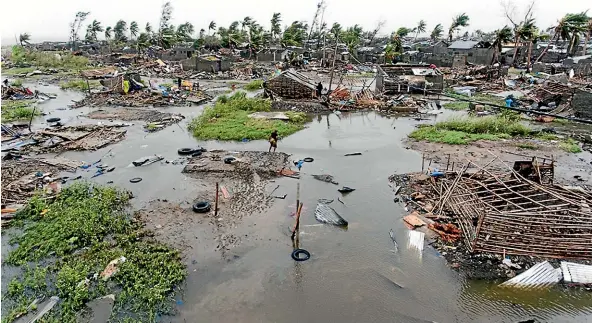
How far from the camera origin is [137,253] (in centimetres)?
910

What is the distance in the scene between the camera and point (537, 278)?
8.34 meters

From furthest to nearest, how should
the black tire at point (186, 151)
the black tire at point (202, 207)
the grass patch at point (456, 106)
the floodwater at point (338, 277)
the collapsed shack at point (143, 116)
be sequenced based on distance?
the grass patch at point (456, 106), the collapsed shack at point (143, 116), the black tire at point (186, 151), the black tire at point (202, 207), the floodwater at point (338, 277)

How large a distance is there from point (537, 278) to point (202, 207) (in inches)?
338

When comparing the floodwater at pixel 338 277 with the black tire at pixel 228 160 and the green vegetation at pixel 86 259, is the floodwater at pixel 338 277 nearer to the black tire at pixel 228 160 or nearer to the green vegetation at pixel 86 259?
the green vegetation at pixel 86 259

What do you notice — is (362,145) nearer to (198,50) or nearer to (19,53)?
(198,50)

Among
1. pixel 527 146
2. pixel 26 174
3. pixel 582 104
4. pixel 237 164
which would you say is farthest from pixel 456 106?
pixel 26 174

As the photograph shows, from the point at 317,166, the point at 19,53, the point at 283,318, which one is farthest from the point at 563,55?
the point at 19,53

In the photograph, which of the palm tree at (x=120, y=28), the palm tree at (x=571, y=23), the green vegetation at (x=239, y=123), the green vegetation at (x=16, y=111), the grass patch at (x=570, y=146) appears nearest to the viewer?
the grass patch at (x=570, y=146)

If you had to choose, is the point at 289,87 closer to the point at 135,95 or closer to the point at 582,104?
the point at 135,95

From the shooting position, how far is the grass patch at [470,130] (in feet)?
59.3

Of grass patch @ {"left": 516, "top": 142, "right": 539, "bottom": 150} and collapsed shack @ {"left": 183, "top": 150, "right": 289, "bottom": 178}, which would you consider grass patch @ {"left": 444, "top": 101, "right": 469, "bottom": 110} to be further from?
collapsed shack @ {"left": 183, "top": 150, "right": 289, "bottom": 178}

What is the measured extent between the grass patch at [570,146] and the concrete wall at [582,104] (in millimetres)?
4955

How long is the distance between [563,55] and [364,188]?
149ft

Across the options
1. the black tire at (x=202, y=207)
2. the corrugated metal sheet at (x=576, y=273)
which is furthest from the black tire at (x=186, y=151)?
the corrugated metal sheet at (x=576, y=273)
